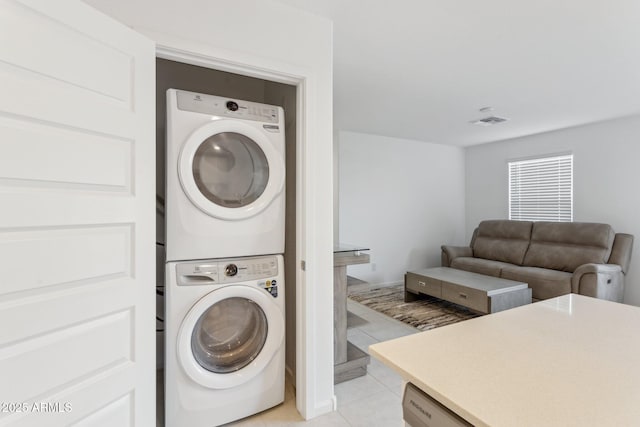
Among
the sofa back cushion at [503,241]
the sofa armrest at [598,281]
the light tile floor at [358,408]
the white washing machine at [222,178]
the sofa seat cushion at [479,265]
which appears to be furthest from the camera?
the sofa back cushion at [503,241]

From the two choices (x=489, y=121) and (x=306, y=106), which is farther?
(x=489, y=121)

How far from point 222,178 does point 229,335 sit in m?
0.89

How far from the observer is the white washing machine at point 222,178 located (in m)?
1.51

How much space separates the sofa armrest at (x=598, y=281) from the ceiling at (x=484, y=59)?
1809 millimetres

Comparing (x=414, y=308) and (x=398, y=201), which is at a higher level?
(x=398, y=201)

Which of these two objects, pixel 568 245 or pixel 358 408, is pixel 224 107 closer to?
pixel 358 408

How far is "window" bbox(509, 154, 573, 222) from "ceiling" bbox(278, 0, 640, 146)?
87 centimetres

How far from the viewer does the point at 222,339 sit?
5.61ft

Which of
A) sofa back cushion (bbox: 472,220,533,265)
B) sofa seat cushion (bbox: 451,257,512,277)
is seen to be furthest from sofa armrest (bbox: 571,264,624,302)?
sofa back cushion (bbox: 472,220,533,265)

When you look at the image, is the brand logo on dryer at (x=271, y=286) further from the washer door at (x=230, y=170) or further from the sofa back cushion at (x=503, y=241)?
the sofa back cushion at (x=503, y=241)

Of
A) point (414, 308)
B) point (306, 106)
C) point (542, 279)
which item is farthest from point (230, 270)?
point (542, 279)
